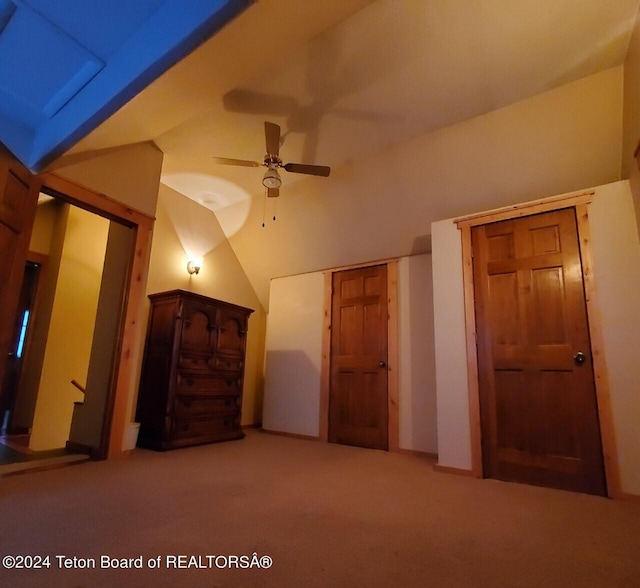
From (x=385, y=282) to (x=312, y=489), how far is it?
253 cm

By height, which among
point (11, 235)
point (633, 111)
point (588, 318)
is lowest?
point (588, 318)

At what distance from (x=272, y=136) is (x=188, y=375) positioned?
2470mm

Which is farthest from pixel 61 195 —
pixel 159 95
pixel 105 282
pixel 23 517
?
pixel 23 517

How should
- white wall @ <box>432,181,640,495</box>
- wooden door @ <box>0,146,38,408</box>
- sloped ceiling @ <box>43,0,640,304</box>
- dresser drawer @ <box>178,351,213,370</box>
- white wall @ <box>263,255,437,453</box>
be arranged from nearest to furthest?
1. sloped ceiling @ <box>43,0,640,304</box>
2. wooden door @ <box>0,146,38,408</box>
3. white wall @ <box>432,181,640,495</box>
4. dresser drawer @ <box>178,351,213,370</box>
5. white wall @ <box>263,255,437,453</box>

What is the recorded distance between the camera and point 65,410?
4285 millimetres

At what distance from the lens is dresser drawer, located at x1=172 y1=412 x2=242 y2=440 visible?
11.6ft

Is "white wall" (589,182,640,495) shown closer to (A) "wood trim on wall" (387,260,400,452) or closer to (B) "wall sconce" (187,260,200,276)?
(A) "wood trim on wall" (387,260,400,452)

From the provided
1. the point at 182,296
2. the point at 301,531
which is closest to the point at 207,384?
the point at 182,296

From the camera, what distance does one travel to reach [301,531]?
65.7 inches

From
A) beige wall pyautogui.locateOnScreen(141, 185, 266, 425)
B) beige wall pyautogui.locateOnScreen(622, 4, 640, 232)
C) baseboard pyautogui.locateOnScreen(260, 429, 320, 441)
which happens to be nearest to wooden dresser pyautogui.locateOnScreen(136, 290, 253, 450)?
beige wall pyautogui.locateOnScreen(141, 185, 266, 425)

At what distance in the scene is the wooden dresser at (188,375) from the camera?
3506 millimetres

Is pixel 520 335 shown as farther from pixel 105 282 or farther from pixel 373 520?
pixel 105 282

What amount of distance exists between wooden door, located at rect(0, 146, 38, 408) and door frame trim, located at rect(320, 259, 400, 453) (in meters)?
3.09

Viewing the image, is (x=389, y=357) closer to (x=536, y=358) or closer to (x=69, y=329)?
(x=536, y=358)
